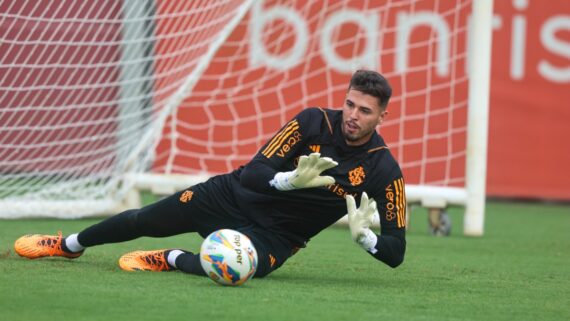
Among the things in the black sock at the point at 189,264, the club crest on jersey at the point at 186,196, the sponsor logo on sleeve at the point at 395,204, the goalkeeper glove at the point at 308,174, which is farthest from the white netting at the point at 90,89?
the sponsor logo on sleeve at the point at 395,204

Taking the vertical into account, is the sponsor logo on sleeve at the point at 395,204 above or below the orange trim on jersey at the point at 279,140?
below

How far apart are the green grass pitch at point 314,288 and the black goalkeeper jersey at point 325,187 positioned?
1.04 feet

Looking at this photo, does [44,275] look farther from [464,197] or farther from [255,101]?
[255,101]

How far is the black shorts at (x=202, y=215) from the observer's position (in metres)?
Result: 5.59

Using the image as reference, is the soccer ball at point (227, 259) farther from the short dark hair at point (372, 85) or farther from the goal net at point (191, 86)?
the goal net at point (191, 86)

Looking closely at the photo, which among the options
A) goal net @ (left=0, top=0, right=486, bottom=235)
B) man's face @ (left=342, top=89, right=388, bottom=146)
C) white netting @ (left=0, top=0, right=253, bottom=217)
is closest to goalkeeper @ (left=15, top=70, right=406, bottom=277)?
man's face @ (left=342, top=89, right=388, bottom=146)

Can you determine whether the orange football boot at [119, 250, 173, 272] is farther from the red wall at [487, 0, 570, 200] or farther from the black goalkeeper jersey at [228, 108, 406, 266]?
the red wall at [487, 0, 570, 200]

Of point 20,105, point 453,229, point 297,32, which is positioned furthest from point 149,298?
point 297,32

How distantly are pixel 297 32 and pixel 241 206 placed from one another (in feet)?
16.8

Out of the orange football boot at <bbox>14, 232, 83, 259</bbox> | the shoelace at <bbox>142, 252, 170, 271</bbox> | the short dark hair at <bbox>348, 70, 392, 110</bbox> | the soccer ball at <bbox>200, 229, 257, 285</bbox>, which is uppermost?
the short dark hair at <bbox>348, 70, 392, 110</bbox>

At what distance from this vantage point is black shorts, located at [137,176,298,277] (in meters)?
5.59

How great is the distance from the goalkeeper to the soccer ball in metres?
0.30

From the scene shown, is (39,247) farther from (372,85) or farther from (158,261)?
(372,85)

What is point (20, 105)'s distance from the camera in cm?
817
